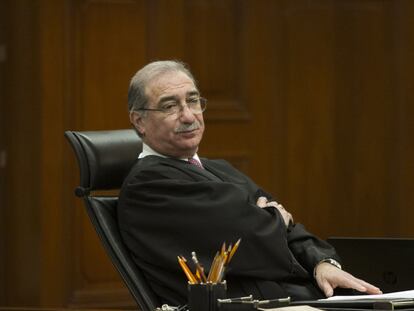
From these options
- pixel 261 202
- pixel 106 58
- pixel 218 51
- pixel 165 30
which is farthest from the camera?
pixel 218 51

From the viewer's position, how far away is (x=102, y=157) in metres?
3.13

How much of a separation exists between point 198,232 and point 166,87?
0.46 metres

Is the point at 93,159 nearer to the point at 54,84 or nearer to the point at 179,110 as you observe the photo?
the point at 179,110

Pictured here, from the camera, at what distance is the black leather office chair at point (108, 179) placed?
2969 mm

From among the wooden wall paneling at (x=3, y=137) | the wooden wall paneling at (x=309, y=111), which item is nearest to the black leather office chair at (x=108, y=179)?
the wooden wall paneling at (x=3, y=137)

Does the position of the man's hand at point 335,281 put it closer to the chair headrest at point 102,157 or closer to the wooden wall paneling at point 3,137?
the chair headrest at point 102,157

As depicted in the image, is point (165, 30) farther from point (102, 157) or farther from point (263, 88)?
point (102, 157)

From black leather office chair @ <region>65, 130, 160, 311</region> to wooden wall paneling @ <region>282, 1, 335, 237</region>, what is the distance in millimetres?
2133

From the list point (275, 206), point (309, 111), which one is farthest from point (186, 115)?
point (309, 111)

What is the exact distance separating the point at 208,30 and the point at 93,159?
2.15 m

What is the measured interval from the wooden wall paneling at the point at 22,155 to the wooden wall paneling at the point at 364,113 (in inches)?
59.9

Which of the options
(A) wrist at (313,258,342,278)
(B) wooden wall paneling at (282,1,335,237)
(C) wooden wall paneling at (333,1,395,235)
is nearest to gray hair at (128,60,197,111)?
(A) wrist at (313,258,342,278)

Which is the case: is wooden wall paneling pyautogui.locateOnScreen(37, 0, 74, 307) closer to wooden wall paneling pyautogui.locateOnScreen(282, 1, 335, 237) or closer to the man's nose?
wooden wall paneling pyautogui.locateOnScreen(282, 1, 335, 237)

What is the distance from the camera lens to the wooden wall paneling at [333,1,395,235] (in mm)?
5391
